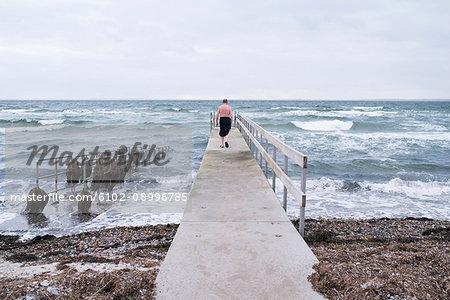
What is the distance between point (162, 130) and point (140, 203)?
86.2ft

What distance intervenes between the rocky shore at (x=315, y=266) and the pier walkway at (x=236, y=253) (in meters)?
0.21

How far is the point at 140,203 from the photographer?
10523mm

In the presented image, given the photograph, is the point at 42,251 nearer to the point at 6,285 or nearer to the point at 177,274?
the point at 6,285

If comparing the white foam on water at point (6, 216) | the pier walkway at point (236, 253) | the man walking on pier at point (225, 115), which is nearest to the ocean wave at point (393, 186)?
the man walking on pier at point (225, 115)

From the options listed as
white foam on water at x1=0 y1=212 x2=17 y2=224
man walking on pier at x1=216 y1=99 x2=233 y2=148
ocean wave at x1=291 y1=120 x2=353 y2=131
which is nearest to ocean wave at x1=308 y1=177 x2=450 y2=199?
man walking on pier at x1=216 y1=99 x2=233 y2=148

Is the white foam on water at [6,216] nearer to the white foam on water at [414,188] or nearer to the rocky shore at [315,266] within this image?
the rocky shore at [315,266]

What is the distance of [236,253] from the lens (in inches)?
144

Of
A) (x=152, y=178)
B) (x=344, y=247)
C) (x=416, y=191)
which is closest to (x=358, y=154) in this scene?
(x=416, y=191)

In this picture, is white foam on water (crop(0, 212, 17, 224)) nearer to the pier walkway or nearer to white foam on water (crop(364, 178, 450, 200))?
the pier walkway

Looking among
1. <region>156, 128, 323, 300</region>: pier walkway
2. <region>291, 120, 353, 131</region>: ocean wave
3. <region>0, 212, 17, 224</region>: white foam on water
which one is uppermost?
<region>156, 128, 323, 300</region>: pier walkway

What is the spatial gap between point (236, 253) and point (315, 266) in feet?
2.64

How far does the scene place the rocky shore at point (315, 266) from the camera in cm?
288

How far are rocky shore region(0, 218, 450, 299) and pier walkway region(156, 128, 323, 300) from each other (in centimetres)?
21

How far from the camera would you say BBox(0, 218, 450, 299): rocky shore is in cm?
288
